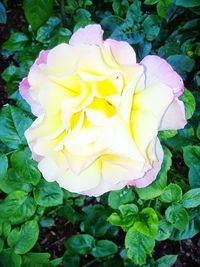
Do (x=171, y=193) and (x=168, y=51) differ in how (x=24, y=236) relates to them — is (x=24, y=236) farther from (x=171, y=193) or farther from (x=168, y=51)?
(x=168, y=51)

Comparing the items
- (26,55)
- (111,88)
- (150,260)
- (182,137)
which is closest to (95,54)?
(111,88)

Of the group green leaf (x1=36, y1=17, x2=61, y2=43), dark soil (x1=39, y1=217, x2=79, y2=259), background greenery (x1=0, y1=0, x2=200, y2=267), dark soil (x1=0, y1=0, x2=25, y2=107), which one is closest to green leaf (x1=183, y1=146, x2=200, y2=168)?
background greenery (x1=0, y1=0, x2=200, y2=267)

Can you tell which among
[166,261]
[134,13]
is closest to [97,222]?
[166,261]

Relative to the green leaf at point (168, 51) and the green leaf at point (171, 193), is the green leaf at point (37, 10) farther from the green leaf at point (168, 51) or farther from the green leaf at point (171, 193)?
the green leaf at point (171, 193)

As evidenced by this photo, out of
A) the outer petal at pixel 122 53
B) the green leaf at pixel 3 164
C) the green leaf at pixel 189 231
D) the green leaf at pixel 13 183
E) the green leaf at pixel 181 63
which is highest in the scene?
the outer petal at pixel 122 53

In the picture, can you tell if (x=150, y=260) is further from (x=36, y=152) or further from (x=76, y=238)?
(x=36, y=152)

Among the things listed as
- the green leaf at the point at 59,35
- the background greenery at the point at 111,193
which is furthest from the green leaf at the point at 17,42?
the green leaf at the point at 59,35

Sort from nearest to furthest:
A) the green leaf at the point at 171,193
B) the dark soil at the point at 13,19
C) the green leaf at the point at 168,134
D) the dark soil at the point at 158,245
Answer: the green leaf at the point at 168,134, the green leaf at the point at 171,193, the dark soil at the point at 158,245, the dark soil at the point at 13,19
